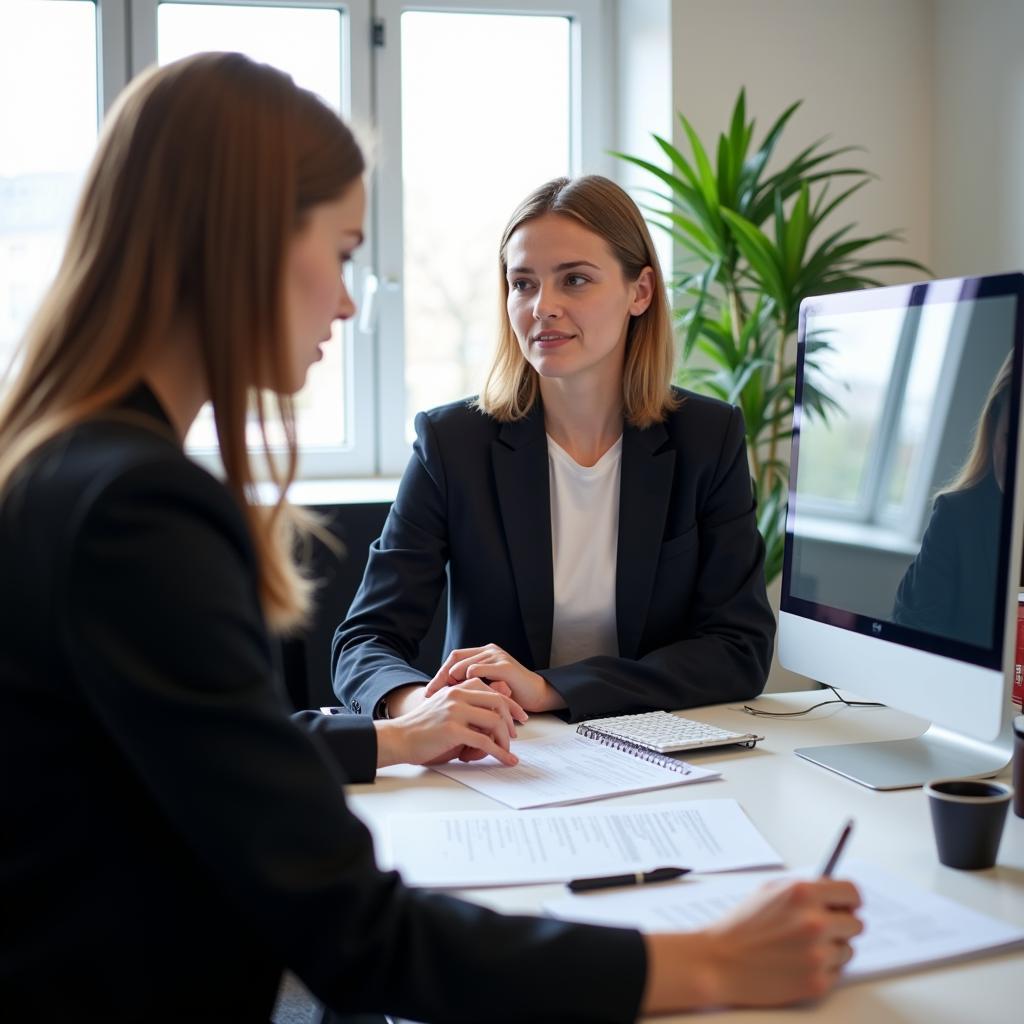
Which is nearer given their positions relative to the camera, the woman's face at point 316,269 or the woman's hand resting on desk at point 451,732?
the woman's face at point 316,269

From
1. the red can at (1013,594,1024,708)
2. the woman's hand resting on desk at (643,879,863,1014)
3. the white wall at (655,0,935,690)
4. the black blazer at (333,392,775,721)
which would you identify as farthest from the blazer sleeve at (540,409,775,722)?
the white wall at (655,0,935,690)

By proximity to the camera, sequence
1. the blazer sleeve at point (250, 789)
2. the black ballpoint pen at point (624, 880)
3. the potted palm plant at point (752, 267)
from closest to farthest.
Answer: the blazer sleeve at point (250, 789) → the black ballpoint pen at point (624, 880) → the potted palm plant at point (752, 267)

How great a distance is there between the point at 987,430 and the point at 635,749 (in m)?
0.54

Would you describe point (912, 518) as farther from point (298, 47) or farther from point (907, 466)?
point (298, 47)

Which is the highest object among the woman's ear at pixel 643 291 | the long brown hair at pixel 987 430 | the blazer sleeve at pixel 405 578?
the woman's ear at pixel 643 291

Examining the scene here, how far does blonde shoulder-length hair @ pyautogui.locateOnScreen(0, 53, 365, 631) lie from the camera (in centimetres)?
83

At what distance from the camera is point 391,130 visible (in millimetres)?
3457

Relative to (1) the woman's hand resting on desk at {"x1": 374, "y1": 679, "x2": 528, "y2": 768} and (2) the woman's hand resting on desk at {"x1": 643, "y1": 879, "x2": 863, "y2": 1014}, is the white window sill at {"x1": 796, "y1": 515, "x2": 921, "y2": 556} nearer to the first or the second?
(1) the woman's hand resting on desk at {"x1": 374, "y1": 679, "x2": 528, "y2": 768}

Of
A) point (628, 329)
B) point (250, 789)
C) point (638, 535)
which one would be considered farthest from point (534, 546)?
point (250, 789)

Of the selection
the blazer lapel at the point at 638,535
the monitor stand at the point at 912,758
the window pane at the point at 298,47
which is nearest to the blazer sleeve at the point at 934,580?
the monitor stand at the point at 912,758

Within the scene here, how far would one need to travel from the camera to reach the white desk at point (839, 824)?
856mm

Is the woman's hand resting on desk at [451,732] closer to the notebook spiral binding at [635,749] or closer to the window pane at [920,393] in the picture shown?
the notebook spiral binding at [635,749]

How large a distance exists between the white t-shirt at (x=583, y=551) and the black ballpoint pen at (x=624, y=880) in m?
0.90

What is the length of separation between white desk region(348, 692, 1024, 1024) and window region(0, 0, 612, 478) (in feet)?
6.64
